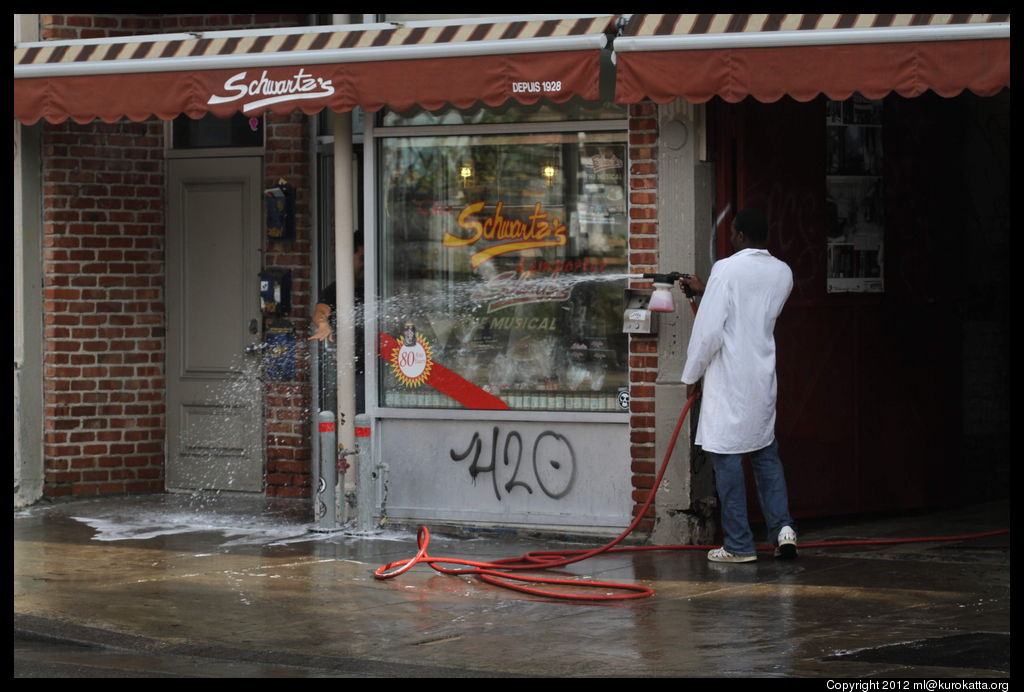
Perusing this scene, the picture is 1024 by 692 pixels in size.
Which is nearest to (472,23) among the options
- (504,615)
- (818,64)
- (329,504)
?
(818,64)

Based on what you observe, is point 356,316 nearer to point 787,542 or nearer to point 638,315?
point 638,315

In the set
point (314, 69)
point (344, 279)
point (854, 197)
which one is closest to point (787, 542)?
point (854, 197)

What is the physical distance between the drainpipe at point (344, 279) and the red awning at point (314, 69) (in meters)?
0.70

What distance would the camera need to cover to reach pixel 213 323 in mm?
11922

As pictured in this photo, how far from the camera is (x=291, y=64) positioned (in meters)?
9.63

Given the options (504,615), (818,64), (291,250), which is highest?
(818,64)

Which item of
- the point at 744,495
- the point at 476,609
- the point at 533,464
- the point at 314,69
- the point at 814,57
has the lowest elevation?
the point at 476,609

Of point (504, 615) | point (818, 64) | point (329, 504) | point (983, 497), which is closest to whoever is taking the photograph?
point (504, 615)

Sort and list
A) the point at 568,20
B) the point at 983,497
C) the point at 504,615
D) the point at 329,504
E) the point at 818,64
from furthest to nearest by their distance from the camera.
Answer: the point at 983,497 < the point at 329,504 < the point at 568,20 < the point at 818,64 < the point at 504,615

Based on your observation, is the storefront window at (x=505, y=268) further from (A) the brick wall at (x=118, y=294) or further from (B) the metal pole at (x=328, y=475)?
(A) the brick wall at (x=118, y=294)

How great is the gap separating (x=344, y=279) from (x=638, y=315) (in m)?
1.90

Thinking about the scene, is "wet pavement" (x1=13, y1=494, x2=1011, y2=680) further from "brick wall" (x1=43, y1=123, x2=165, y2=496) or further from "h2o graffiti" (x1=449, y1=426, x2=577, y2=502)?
"brick wall" (x1=43, y1=123, x2=165, y2=496)
